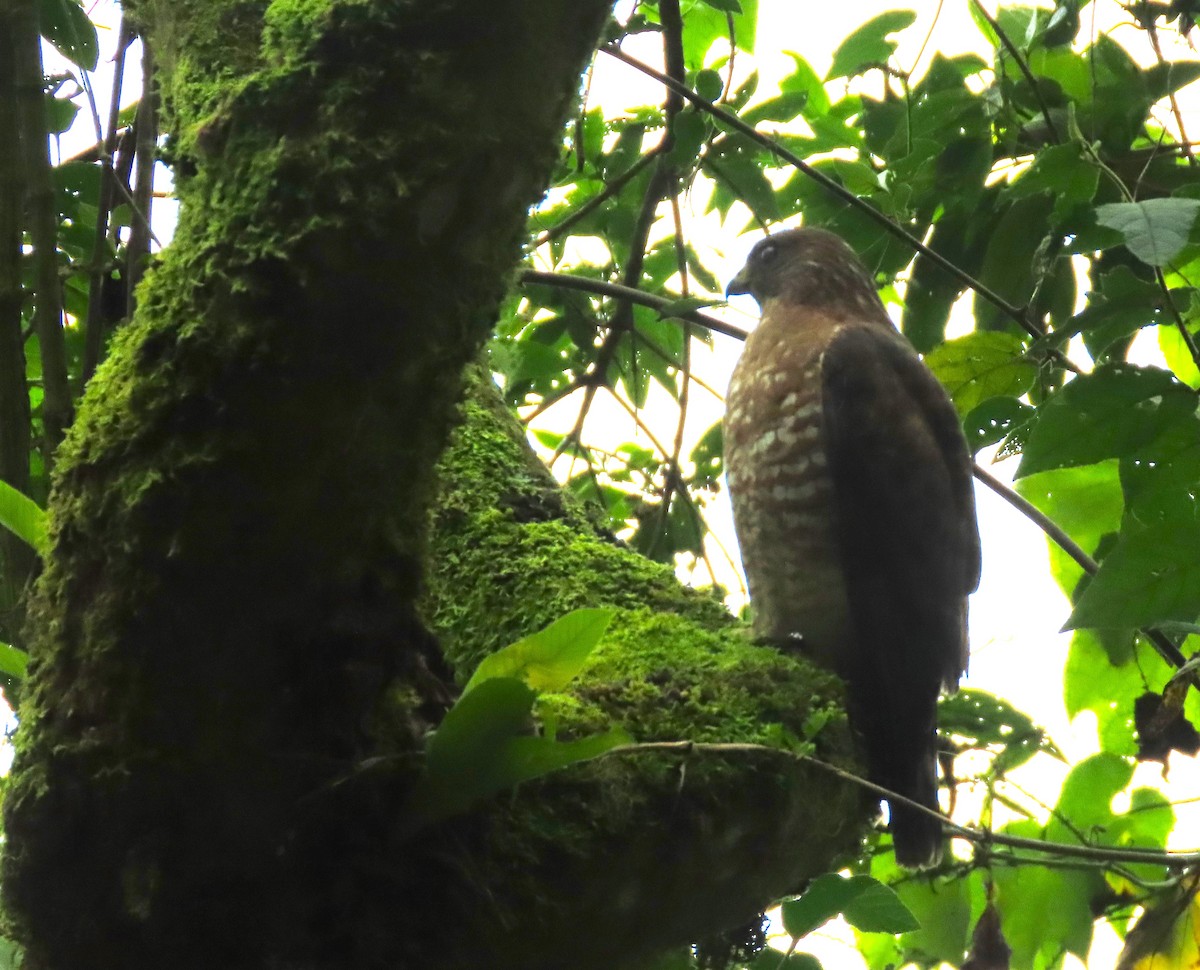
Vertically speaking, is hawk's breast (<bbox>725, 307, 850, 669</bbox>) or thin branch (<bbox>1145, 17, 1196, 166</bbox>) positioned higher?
thin branch (<bbox>1145, 17, 1196, 166</bbox>)

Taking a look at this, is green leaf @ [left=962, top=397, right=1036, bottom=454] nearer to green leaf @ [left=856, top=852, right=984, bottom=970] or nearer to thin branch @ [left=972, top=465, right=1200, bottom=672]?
thin branch @ [left=972, top=465, right=1200, bottom=672]

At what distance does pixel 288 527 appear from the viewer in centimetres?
148

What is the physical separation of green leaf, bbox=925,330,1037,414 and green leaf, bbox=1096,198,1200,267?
969mm

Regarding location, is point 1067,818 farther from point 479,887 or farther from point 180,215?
point 180,215

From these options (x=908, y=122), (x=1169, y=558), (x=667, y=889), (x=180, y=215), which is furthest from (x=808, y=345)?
(x=180, y=215)

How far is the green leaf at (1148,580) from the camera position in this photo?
202cm

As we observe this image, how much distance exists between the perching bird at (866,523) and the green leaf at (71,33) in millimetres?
1990

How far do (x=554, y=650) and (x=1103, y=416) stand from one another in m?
1.14

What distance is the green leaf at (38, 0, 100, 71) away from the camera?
105 inches

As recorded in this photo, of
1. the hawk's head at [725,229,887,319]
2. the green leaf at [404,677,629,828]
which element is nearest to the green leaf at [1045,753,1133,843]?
the hawk's head at [725,229,887,319]

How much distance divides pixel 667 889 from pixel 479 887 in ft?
1.09

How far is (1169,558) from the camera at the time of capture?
2.03 metres

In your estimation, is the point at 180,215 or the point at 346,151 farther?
the point at 180,215

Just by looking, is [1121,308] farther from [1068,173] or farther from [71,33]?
[71,33]
